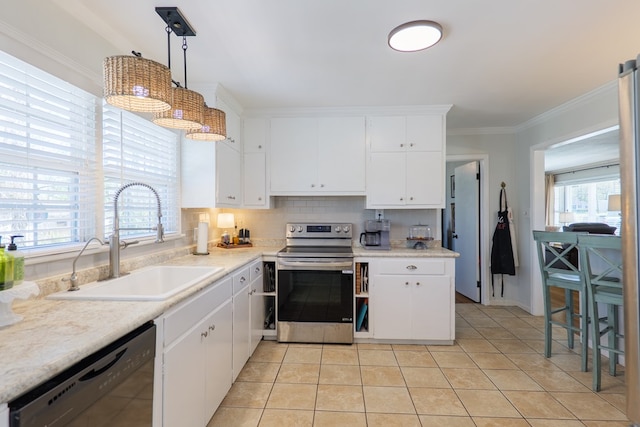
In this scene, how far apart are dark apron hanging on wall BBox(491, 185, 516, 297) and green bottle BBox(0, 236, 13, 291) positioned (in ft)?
14.0

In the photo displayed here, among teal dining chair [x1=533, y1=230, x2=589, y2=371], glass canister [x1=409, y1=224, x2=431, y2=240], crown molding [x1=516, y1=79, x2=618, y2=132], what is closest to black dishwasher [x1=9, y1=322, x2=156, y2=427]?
glass canister [x1=409, y1=224, x2=431, y2=240]

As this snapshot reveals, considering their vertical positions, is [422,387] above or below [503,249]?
below

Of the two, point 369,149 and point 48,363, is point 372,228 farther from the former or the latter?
point 48,363

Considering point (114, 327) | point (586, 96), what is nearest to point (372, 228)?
point (586, 96)

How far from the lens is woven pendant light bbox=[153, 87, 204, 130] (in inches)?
Answer: 59.5

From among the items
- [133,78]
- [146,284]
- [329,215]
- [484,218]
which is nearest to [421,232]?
[329,215]

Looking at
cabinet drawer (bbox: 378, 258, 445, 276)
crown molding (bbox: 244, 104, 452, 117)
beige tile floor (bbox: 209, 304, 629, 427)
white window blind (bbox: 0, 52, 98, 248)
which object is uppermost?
crown molding (bbox: 244, 104, 452, 117)

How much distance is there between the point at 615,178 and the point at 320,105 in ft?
25.0

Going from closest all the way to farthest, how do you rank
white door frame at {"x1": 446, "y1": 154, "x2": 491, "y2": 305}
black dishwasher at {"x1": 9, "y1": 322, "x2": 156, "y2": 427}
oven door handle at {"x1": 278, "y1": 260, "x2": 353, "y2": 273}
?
black dishwasher at {"x1": 9, "y1": 322, "x2": 156, "y2": 427} → oven door handle at {"x1": 278, "y1": 260, "x2": 353, "y2": 273} → white door frame at {"x1": 446, "y1": 154, "x2": 491, "y2": 305}

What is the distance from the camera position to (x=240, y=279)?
7.39 ft

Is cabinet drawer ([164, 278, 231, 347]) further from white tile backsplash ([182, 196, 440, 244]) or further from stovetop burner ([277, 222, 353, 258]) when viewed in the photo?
white tile backsplash ([182, 196, 440, 244])

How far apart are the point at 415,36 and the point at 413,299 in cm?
216

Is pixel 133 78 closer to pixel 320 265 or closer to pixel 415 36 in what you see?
pixel 415 36

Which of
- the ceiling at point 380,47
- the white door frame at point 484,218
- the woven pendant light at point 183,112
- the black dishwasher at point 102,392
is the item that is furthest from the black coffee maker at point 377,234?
the black dishwasher at point 102,392
